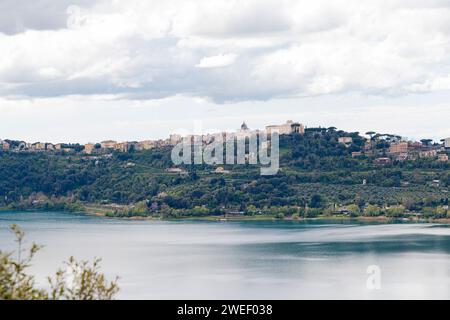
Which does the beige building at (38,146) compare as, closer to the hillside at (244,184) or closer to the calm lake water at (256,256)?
the hillside at (244,184)

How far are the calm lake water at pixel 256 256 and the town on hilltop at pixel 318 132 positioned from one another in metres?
15.8

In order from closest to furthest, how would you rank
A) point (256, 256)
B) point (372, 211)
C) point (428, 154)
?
point (256, 256)
point (372, 211)
point (428, 154)

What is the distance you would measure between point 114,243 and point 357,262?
34.8 feet

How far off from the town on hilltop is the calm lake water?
15784 mm

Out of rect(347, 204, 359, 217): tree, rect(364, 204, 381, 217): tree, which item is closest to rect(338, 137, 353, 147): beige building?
rect(347, 204, 359, 217): tree

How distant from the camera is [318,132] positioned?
60.3m

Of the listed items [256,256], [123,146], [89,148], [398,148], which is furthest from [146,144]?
[256,256]

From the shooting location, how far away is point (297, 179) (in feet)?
167

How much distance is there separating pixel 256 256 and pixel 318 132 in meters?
34.5

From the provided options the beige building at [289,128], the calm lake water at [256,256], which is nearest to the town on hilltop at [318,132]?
the beige building at [289,128]

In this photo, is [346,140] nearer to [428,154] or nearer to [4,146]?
[428,154]

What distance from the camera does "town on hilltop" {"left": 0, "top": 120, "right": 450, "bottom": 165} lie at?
56.1m

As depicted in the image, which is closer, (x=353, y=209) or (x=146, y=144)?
(x=353, y=209)
